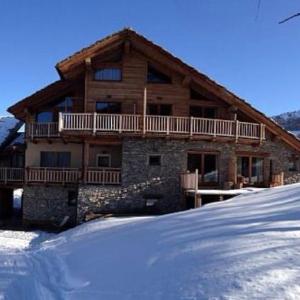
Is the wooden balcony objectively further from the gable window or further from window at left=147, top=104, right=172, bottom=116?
the gable window

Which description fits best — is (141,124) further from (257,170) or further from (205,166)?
(257,170)

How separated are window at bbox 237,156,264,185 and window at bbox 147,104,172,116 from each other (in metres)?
5.00

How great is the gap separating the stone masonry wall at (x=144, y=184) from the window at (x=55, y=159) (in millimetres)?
3299

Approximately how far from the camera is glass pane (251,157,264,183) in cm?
2767

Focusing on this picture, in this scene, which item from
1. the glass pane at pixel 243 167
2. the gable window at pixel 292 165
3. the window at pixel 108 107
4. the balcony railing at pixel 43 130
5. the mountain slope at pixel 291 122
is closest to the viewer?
the balcony railing at pixel 43 130

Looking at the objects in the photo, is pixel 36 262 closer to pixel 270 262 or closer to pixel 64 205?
pixel 270 262

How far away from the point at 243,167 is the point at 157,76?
289 inches

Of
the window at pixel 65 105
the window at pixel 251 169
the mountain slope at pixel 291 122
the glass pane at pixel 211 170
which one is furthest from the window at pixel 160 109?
the mountain slope at pixel 291 122

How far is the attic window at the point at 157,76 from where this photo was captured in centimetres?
2612

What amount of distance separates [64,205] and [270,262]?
1837 cm

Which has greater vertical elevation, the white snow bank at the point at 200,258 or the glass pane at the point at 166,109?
the glass pane at the point at 166,109

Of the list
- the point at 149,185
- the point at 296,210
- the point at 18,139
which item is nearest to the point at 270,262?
the point at 296,210

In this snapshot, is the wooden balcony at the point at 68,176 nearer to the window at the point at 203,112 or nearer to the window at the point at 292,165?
the window at the point at 203,112

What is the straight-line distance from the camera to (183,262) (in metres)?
8.82
